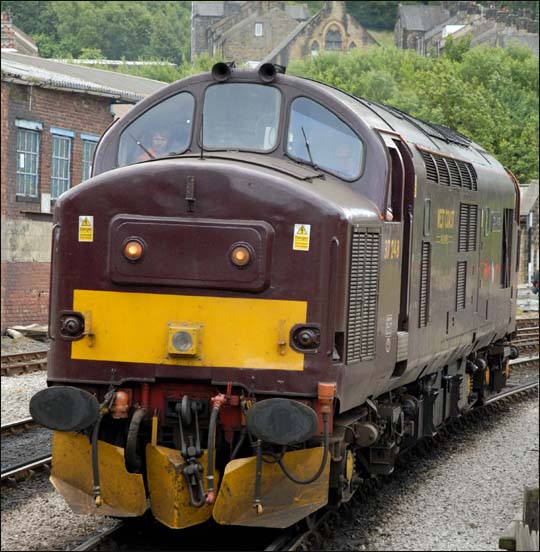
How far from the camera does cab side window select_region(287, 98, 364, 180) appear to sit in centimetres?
896

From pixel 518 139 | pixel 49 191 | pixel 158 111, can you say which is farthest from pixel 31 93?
pixel 518 139

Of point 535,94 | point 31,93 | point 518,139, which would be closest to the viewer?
point 31,93

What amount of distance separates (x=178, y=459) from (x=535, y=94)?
64.5 metres

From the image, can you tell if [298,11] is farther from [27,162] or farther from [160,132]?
[160,132]

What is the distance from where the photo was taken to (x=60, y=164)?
25.8 metres

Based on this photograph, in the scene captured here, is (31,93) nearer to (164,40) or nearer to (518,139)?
(518,139)

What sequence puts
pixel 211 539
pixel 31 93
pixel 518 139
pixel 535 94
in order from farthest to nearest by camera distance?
pixel 535 94 < pixel 518 139 < pixel 31 93 < pixel 211 539

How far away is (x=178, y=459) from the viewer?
7.97 metres

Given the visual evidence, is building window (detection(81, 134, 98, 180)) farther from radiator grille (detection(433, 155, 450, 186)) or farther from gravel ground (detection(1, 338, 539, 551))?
radiator grille (detection(433, 155, 450, 186))

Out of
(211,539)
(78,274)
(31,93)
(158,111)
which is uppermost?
(31,93)

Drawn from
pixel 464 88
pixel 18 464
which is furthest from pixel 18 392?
pixel 464 88

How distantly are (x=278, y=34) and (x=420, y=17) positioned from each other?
76.8 ft

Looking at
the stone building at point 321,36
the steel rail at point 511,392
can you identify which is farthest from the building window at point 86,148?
the stone building at point 321,36

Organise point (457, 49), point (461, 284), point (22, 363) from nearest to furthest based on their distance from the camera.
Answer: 1. point (461, 284)
2. point (22, 363)
3. point (457, 49)
